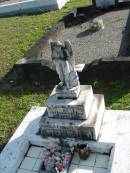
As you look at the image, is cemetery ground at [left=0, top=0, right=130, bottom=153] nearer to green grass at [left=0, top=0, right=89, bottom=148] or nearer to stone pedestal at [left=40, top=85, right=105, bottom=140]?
green grass at [left=0, top=0, right=89, bottom=148]

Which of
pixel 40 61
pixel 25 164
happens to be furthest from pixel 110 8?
pixel 25 164

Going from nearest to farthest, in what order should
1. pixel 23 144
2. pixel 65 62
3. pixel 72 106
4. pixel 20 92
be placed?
pixel 65 62
pixel 72 106
pixel 23 144
pixel 20 92

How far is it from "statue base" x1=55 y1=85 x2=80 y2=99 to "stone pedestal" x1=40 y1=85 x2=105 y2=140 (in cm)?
7

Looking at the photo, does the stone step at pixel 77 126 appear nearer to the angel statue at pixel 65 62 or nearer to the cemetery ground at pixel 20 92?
the angel statue at pixel 65 62

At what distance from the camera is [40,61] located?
10.0 m

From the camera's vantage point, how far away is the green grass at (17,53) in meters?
8.81

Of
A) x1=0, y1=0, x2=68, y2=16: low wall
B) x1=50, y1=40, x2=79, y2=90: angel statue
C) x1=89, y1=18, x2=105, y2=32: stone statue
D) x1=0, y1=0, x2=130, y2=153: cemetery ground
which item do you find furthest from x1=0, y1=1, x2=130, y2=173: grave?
x1=0, y1=0, x2=68, y2=16: low wall

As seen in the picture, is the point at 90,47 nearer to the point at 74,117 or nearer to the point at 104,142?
the point at 74,117

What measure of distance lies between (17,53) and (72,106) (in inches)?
261

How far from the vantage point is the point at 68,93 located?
22.0ft

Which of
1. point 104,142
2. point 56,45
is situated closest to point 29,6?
point 56,45

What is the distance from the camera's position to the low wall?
17.7 metres

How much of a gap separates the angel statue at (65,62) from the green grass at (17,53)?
2294 mm

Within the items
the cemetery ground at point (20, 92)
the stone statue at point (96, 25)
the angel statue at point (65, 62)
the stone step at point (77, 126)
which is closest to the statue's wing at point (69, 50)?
the angel statue at point (65, 62)
